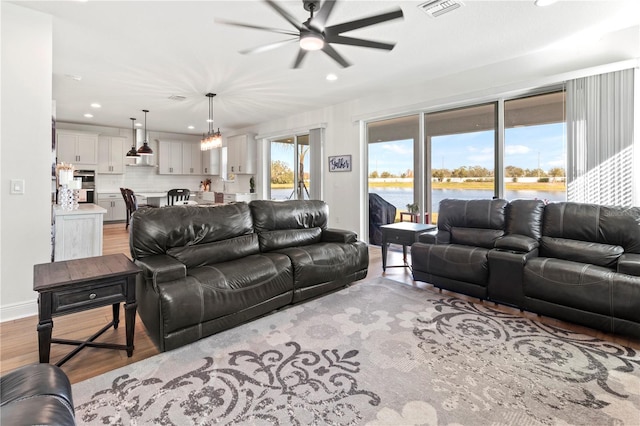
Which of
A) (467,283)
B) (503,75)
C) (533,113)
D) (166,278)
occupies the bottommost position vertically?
(467,283)

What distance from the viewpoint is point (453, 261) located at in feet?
11.3

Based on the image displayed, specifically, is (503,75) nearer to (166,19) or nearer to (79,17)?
(166,19)

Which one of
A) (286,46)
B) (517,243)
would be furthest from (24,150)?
(517,243)

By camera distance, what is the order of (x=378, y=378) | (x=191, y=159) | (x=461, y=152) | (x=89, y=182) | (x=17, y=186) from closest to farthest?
1. (x=378, y=378)
2. (x=17, y=186)
3. (x=461, y=152)
4. (x=89, y=182)
5. (x=191, y=159)

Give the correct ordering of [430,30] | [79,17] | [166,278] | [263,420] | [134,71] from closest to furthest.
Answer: [263,420] → [166,278] → [79,17] → [430,30] → [134,71]

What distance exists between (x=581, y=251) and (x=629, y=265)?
0.42 meters

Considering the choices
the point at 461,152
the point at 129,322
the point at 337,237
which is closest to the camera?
the point at 129,322

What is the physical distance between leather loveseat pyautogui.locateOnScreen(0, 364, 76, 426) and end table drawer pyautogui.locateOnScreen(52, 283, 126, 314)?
0.80 meters

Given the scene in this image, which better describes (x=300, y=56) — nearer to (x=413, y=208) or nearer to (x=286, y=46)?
(x=286, y=46)

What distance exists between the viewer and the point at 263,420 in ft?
5.48

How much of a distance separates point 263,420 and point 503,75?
4741 millimetres

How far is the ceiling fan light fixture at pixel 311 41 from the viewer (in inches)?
100

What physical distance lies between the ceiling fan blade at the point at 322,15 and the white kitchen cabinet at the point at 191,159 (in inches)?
342

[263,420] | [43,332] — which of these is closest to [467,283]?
[263,420]
